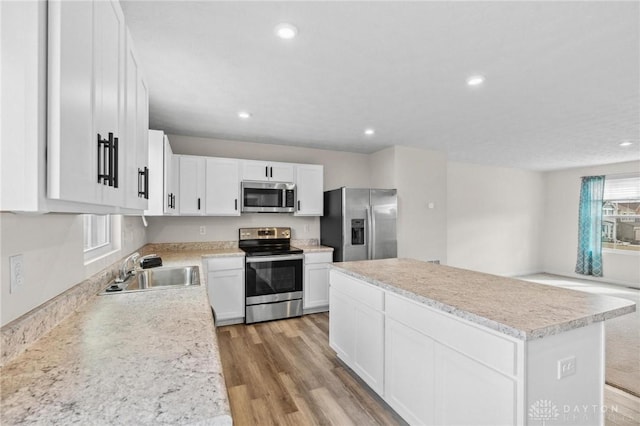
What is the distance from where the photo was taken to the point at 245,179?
13.0 ft

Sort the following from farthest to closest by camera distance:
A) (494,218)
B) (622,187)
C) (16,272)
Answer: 1. (494,218)
2. (622,187)
3. (16,272)

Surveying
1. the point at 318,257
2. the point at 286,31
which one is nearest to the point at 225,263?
the point at 318,257

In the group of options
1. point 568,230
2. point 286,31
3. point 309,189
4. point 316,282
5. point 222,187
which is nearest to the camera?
point 286,31

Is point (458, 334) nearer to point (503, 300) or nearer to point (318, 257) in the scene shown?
point (503, 300)

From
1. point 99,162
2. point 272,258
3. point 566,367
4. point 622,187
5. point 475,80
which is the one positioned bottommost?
point 566,367

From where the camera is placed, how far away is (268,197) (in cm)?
410

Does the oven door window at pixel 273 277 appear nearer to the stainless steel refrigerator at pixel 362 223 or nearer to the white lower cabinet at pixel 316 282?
the white lower cabinet at pixel 316 282

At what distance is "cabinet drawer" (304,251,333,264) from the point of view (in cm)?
401

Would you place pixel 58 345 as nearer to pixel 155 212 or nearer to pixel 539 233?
pixel 155 212

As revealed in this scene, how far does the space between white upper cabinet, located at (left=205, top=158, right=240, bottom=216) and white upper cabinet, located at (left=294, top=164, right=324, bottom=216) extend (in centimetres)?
85

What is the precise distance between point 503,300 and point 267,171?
319 centimetres

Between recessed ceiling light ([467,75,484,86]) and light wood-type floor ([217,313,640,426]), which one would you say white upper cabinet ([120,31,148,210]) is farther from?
recessed ceiling light ([467,75,484,86])

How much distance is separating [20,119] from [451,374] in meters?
1.89

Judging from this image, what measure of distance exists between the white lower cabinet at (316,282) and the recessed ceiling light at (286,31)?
108 inches
